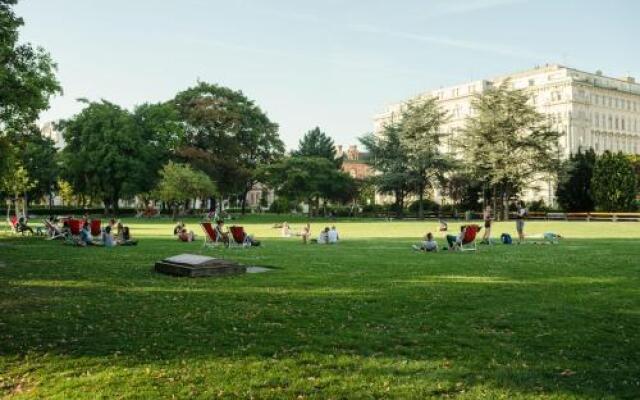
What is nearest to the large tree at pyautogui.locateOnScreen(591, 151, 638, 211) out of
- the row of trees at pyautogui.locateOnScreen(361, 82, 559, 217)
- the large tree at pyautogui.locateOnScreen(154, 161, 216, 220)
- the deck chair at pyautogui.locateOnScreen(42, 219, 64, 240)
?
the row of trees at pyautogui.locateOnScreen(361, 82, 559, 217)

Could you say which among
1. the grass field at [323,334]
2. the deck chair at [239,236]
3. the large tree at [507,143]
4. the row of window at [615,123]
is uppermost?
the row of window at [615,123]

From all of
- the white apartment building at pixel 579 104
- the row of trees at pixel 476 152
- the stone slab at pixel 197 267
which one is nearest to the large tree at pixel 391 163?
the row of trees at pixel 476 152

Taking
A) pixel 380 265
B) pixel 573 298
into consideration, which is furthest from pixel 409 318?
pixel 380 265

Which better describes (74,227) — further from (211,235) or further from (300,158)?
(300,158)

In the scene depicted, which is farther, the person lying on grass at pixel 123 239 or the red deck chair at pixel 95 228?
the red deck chair at pixel 95 228

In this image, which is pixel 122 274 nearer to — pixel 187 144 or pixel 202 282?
pixel 202 282

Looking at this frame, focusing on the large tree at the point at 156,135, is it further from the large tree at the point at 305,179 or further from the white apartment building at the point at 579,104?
the white apartment building at the point at 579,104

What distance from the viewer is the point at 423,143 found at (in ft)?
246

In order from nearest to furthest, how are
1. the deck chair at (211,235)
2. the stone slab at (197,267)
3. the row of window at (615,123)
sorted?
the stone slab at (197,267) < the deck chair at (211,235) < the row of window at (615,123)

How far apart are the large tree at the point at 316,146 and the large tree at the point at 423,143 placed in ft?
50.1

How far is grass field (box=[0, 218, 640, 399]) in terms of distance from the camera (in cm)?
692

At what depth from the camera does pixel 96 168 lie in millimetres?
70062

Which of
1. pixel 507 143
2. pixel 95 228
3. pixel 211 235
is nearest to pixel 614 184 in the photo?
pixel 507 143

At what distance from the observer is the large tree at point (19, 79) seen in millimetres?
26078
